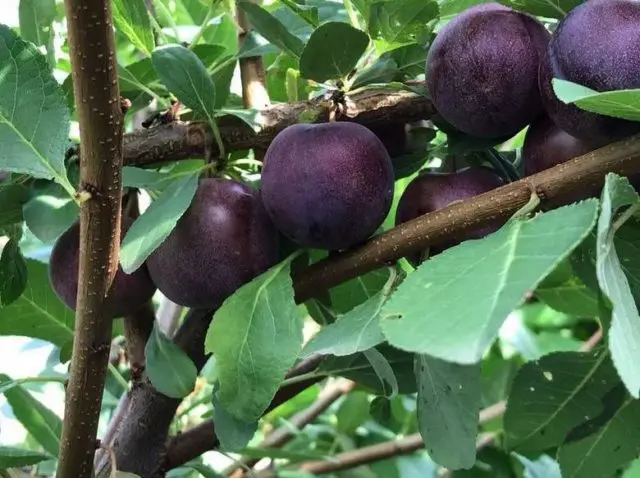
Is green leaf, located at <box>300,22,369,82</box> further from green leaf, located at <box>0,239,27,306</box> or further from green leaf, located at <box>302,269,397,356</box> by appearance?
green leaf, located at <box>0,239,27,306</box>

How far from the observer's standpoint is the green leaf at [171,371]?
Result: 1.54 ft

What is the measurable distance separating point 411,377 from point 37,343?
0.54 meters

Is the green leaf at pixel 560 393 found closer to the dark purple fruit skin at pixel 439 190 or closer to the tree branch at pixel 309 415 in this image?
the dark purple fruit skin at pixel 439 190

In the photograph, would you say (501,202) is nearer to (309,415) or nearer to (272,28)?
(272,28)

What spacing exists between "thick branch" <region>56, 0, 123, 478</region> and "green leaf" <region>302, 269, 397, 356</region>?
11cm

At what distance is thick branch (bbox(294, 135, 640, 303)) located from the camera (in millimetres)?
356

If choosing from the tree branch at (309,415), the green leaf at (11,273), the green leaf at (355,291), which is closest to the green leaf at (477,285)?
the green leaf at (355,291)

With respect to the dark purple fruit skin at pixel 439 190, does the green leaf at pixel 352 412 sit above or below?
below

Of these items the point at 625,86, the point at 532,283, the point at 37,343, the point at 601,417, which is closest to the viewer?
the point at 532,283

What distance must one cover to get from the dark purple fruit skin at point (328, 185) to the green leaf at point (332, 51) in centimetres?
4

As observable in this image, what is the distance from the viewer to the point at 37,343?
898 millimetres

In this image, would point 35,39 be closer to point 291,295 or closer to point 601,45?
point 291,295

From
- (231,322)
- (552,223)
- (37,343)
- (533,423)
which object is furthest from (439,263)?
(37,343)

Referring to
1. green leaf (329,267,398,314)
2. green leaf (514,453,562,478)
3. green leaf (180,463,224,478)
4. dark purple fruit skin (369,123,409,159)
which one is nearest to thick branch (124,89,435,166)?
dark purple fruit skin (369,123,409,159)
